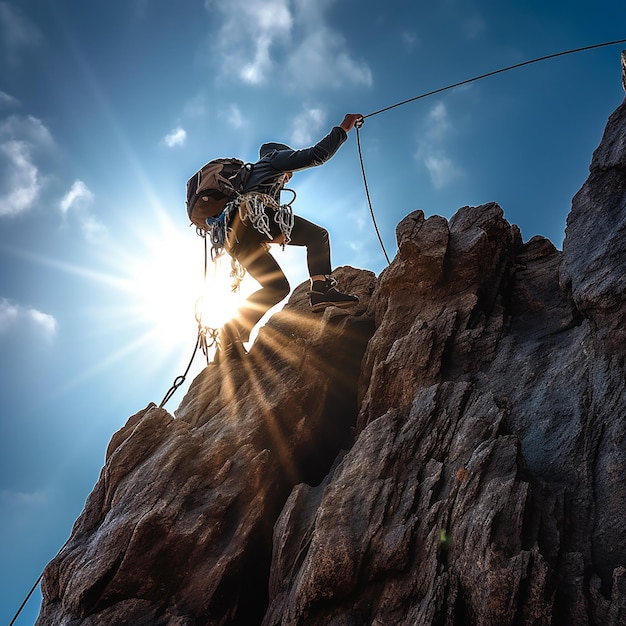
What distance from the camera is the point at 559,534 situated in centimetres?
560

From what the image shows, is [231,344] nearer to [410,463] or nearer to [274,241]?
[274,241]

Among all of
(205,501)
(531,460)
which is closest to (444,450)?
(531,460)

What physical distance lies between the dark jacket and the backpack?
26 centimetres

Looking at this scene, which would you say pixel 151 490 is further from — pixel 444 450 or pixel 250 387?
pixel 444 450

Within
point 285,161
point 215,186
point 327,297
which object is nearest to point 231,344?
point 327,297

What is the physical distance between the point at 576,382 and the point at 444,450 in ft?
7.75

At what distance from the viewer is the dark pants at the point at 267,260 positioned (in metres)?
11.7

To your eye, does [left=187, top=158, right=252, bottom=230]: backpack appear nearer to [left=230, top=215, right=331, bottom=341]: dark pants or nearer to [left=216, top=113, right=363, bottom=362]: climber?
[left=216, top=113, right=363, bottom=362]: climber

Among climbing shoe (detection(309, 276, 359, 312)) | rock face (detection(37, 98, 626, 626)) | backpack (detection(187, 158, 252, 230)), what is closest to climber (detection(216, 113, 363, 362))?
climbing shoe (detection(309, 276, 359, 312))

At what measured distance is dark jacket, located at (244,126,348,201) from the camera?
1054cm

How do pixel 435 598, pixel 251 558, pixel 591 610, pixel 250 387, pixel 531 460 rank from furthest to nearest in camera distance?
pixel 250 387 → pixel 251 558 → pixel 531 460 → pixel 435 598 → pixel 591 610

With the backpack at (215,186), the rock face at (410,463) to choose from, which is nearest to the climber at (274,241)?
the backpack at (215,186)

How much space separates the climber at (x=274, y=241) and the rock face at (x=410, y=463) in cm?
65

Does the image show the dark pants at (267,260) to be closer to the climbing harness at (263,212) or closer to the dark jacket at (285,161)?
the climbing harness at (263,212)
